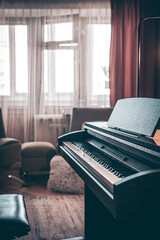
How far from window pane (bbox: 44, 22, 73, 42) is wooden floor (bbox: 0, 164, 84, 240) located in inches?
85.8

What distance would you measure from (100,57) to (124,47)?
0.39 meters

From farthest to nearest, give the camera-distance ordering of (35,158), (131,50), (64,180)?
(131,50), (35,158), (64,180)

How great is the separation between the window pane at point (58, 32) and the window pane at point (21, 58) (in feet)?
1.13

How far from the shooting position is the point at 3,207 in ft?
5.19

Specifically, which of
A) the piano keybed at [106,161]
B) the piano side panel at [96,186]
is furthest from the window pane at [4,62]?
the piano side panel at [96,186]

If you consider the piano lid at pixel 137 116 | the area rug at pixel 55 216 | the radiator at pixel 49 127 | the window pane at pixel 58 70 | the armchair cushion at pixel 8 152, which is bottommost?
the area rug at pixel 55 216

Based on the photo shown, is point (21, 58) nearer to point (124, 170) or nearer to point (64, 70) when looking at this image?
point (64, 70)

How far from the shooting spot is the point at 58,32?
4582 millimetres

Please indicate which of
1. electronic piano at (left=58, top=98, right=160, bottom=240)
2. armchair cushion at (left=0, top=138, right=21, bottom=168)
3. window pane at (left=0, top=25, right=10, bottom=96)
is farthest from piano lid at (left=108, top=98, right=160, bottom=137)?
window pane at (left=0, top=25, right=10, bottom=96)

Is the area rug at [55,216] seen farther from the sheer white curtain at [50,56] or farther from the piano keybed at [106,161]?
the sheer white curtain at [50,56]

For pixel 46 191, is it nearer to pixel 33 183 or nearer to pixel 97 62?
pixel 33 183

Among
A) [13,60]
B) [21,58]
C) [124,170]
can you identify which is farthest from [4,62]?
[124,170]

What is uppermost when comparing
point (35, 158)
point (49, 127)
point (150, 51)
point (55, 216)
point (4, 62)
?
point (150, 51)

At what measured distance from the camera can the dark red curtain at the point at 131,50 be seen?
4477 mm
